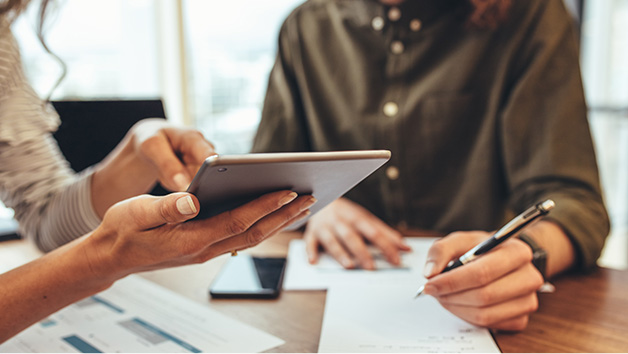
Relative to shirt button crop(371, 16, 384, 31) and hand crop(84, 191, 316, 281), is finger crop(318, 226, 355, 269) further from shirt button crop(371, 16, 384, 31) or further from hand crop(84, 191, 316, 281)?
shirt button crop(371, 16, 384, 31)

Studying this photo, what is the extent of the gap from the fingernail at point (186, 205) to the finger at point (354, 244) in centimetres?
36

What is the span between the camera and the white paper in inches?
24.3

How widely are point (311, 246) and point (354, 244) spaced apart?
72 millimetres

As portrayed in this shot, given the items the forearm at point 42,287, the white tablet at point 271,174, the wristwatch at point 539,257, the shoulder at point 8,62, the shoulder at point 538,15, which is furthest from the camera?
the shoulder at point 538,15

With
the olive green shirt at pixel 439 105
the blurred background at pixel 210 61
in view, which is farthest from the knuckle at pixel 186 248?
the blurred background at pixel 210 61

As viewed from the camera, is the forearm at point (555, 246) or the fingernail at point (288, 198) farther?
the forearm at point (555, 246)

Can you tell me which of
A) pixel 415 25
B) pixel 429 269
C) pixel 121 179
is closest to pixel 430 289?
pixel 429 269

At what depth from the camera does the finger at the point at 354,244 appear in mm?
665

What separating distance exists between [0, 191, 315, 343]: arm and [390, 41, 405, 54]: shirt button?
64 centimetres

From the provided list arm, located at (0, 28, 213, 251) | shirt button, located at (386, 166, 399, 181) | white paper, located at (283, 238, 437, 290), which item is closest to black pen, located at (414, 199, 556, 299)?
white paper, located at (283, 238, 437, 290)

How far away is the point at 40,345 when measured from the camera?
469mm

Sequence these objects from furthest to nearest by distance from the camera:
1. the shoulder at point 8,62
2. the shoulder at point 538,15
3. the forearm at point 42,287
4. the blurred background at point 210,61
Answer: the blurred background at point 210,61
the shoulder at point 538,15
the shoulder at point 8,62
the forearm at point 42,287

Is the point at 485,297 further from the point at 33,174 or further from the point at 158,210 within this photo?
the point at 33,174

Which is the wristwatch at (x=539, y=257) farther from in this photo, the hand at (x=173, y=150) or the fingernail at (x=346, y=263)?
the hand at (x=173, y=150)
